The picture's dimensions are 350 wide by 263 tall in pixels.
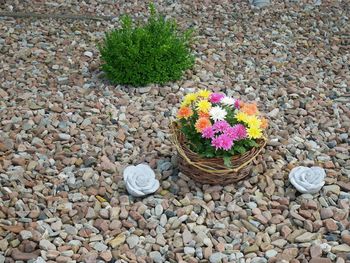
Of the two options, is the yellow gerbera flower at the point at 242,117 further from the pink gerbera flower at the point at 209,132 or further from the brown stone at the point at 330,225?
the brown stone at the point at 330,225

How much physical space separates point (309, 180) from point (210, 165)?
19.6 inches

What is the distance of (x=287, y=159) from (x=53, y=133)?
137 centimetres

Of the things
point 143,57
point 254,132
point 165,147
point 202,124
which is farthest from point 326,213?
point 143,57

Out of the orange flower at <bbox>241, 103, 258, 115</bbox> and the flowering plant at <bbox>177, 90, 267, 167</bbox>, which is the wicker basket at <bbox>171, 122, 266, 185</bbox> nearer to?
the flowering plant at <bbox>177, 90, 267, 167</bbox>

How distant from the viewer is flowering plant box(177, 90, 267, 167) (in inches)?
109

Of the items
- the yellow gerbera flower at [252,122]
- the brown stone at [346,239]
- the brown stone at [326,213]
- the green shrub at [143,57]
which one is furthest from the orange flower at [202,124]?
the green shrub at [143,57]

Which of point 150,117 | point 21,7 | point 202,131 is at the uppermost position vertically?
point 202,131

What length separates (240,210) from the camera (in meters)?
2.80

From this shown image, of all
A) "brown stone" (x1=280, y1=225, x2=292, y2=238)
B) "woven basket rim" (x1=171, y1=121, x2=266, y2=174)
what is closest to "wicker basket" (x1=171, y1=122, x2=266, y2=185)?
"woven basket rim" (x1=171, y1=121, x2=266, y2=174)

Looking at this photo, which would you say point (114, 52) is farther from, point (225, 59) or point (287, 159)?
point (287, 159)

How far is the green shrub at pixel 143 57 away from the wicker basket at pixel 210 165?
3.18ft

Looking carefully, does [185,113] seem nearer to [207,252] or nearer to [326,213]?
[207,252]

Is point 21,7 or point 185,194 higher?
point 185,194

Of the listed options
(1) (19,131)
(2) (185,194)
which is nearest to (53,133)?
(1) (19,131)
